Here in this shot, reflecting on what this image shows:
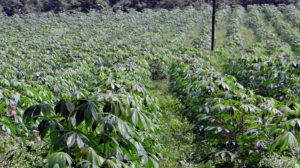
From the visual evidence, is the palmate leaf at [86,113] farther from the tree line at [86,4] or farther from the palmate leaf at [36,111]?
the tree line at [86,4]

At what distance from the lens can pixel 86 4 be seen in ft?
150

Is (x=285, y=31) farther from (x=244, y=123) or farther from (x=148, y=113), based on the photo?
(x=148, y=113)

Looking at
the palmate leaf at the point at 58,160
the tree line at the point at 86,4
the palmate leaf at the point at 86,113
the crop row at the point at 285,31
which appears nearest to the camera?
the palmate leaf at the point at 58,160

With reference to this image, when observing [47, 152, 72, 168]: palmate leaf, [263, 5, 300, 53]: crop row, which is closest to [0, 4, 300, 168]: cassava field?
[47, 152, 72, 168]: palmate leaf

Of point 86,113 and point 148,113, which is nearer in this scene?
point 86,113

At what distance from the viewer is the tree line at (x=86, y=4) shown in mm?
43844

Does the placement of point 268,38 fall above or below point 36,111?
below

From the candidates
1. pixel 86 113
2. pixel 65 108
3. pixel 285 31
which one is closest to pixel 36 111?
pixel 65 108

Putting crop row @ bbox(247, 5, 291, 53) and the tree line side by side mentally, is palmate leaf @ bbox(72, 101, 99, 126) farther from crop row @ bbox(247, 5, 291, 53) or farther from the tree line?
the tree line

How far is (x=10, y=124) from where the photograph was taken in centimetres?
461

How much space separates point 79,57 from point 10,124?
8979 millimetres

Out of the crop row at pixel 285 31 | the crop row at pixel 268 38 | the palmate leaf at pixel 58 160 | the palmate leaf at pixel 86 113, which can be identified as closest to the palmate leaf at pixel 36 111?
the palmate leaf at pixel 86 113

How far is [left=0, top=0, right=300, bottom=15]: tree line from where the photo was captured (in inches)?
1726

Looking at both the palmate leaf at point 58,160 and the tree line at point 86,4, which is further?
the tree line at point 86,4
